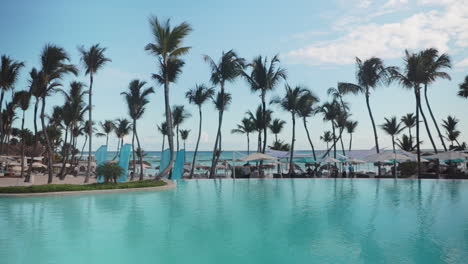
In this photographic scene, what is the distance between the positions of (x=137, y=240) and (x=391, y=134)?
147ft

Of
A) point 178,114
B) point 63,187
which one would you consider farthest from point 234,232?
point 178,114

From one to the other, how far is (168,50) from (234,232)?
15102mm

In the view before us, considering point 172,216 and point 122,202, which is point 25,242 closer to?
point 172,216

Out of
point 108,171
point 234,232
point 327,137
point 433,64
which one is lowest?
point 234,232

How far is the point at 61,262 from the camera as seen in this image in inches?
219

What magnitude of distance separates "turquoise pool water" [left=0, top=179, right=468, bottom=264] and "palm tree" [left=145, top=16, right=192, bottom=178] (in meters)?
9.76

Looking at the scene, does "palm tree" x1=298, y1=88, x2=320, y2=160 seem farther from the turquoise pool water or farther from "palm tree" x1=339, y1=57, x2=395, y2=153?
the turquoise pool water

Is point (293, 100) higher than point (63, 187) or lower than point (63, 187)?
higher

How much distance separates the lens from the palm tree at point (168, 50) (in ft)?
65.5

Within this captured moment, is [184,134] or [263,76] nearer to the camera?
[263,76]

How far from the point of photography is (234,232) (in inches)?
306

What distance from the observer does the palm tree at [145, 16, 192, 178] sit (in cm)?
1997

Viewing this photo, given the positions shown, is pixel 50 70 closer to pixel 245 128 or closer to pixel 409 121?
pixel 245 128

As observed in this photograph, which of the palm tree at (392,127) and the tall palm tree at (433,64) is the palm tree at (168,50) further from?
the palm tree at (392,127)
